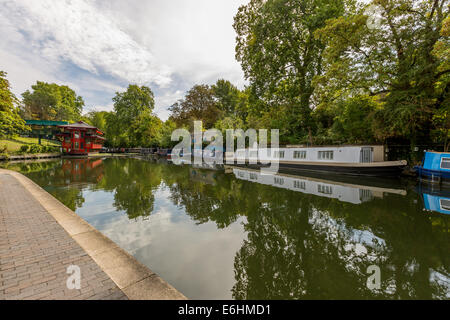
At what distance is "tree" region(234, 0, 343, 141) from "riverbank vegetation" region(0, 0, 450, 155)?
9 centimetres

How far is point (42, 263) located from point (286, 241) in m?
4.92

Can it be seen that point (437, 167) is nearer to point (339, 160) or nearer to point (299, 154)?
point (339, 160)

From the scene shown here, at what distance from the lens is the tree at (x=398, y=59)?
11.9m

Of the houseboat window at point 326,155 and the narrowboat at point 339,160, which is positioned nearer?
the narrowboat at point 339,160

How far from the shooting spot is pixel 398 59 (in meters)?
13.5

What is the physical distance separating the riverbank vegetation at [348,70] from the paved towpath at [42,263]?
1494 cm

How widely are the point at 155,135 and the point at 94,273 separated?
4985 centimetres

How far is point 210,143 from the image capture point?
112 feet

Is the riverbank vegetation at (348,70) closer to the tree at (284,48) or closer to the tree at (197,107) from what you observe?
the tree at (284,48)

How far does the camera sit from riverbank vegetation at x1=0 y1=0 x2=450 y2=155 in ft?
40.0

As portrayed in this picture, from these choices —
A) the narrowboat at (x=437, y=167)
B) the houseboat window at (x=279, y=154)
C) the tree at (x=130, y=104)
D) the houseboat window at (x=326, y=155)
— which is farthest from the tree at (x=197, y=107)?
the narrowboat at (x=437, y=167)
